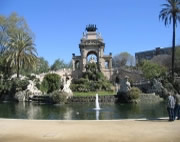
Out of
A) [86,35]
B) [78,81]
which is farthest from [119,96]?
[86,35]

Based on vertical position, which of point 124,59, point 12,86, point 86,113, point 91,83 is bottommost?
point 86,113

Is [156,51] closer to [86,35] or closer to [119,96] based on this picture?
[86,35]

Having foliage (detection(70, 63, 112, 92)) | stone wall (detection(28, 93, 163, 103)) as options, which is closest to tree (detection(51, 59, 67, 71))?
foliage (detection(70, 63, 112, 92))

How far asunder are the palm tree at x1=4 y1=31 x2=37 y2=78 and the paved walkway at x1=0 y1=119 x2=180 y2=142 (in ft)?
98.6

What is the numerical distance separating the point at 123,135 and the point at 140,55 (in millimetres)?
118765

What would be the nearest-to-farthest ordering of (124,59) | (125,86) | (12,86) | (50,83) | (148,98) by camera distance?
(125,86) → (148,98) → (12,86) → (50,83) → (124,59)

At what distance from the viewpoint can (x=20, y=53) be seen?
A: 40562mm

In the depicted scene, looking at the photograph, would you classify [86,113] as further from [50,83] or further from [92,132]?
[50,83]

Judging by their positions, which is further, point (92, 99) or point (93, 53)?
point (93, 53)

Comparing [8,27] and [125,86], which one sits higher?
[8,27]

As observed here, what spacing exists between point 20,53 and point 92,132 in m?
33.4

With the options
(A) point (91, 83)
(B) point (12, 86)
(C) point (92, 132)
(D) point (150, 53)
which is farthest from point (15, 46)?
(D) point (150, 53)

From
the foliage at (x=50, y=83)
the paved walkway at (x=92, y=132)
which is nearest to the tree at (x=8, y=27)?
the foliage at (x=50, y=83)

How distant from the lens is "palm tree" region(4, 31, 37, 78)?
1585 inches
